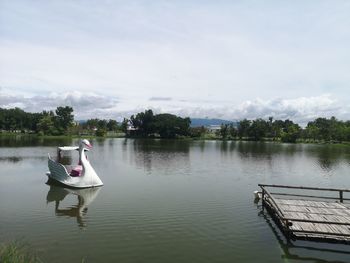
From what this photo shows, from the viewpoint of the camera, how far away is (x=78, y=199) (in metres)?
22.3

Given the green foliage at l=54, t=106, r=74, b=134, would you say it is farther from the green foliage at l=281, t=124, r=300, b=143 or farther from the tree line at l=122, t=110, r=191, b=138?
the green foliage at l=281, t=124, r=300, b=143

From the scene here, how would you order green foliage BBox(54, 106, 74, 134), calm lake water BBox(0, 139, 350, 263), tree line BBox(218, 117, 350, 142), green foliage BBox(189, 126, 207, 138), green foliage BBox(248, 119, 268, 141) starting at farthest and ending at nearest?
green foliage BBox(189, 126, 207, 138)
green foliage BBox(248, 119, 268, 141)
green foliage BBox(54, 106, 74, 134)
tree line BBox(218, 117, 350, 142)
calm lake water BBox(0, 139, 350, 263)

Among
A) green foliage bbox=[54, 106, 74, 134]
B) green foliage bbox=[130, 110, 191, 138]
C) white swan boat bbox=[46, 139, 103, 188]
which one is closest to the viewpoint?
white swan boat bbox=[46, 139, 103, 188]

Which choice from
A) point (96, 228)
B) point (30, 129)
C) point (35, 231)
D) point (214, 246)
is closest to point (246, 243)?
point (214, 246)

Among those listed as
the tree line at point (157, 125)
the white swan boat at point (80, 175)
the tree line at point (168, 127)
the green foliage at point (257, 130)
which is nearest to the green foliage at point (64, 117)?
the tree line at point (168, 127)

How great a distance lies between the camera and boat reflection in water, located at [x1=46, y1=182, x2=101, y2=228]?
1870 cm

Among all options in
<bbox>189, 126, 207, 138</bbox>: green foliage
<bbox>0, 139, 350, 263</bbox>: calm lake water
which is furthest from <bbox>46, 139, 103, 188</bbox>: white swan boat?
<bbox>189, 126, 207, 138</bbox>: green foliage

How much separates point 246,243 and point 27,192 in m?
15.5

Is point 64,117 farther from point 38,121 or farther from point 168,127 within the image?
point 168,127

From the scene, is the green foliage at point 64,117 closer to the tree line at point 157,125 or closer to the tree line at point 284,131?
the tree line at point 157,125

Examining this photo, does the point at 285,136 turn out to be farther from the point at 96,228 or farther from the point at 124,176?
the point at 96,228

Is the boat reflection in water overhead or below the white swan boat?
below

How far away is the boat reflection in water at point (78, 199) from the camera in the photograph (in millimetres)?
18700

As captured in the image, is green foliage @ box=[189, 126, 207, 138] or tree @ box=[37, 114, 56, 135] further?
green foliage @ box=[189, 126, 207, 138]
